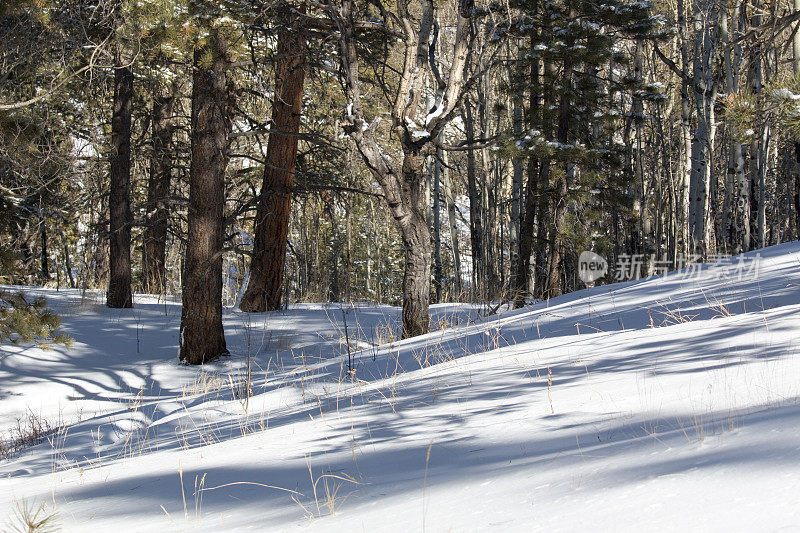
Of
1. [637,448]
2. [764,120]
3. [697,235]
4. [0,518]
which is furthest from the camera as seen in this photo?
[697,235]

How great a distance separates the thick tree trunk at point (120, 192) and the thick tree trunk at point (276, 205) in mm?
2203

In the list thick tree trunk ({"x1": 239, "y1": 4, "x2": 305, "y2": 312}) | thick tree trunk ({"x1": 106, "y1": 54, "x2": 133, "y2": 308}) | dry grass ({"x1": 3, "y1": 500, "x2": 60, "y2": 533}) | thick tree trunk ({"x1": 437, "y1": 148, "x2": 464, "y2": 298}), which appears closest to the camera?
dry grass ({"x1": 3, "y1": 500, "x2": 60, "y2": 533})

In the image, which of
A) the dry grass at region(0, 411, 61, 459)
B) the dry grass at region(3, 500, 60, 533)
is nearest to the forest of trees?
the dry grass at region(0, 411, 61, 459)

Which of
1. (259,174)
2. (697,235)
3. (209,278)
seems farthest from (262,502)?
(697,235)

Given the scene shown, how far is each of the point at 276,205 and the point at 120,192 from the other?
2.94 meters

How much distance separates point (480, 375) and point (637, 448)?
2196mm

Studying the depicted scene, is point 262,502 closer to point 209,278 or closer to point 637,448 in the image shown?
point 637,448

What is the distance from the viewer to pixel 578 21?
12.8 meters

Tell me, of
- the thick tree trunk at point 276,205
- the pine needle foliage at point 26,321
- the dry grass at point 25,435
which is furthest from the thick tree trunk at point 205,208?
the thick tree trunk at point 276,205

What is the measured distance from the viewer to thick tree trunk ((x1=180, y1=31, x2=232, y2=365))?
7965 millimetres

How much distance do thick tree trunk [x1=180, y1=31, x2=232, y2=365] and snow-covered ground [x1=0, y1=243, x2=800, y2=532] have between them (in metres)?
1.49

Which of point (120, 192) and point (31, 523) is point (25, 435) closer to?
point (31, 523)

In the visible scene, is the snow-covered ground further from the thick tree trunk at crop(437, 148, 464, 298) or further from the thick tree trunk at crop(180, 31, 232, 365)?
the thick tree trunk at crop(437, 148, 464, 298)

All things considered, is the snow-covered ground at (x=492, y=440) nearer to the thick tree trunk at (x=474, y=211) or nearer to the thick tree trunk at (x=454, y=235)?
the thick tree trunk at (x=474, y=211)
